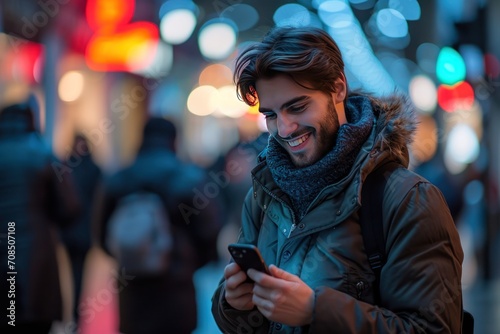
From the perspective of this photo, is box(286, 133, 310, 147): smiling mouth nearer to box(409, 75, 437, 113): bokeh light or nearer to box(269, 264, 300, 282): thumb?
box(269, 264, 300, 282): thumb

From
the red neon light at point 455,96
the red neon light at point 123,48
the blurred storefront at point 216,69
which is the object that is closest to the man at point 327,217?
the blurred storefront at point 216,69

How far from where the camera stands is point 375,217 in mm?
1523

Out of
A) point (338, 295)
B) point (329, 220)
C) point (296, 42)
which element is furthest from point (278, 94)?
point (338, 295)

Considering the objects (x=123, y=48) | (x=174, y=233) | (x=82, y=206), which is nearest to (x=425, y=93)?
(x=123, y=48)

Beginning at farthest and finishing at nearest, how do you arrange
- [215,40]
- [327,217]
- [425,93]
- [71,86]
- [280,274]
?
[425,93], [215,40], [71,86], [327,217], [280,274]

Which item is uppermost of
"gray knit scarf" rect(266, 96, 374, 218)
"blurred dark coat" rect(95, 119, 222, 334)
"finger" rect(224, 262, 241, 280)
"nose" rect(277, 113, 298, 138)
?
"nose" rect(277, 113, 298, 138)

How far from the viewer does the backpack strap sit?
1.50 meters

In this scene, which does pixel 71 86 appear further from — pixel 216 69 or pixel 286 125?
pixel 286 125

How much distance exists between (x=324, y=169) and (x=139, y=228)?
107 inches

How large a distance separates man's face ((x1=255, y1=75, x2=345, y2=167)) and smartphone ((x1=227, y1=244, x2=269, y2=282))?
330mm

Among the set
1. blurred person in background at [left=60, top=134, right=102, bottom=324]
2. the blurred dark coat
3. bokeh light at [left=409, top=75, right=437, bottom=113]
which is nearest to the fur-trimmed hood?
the blurred dark coat

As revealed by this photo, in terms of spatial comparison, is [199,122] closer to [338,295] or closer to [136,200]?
[136,200]

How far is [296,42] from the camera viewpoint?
1624 mm

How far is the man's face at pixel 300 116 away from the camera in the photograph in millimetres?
1622
